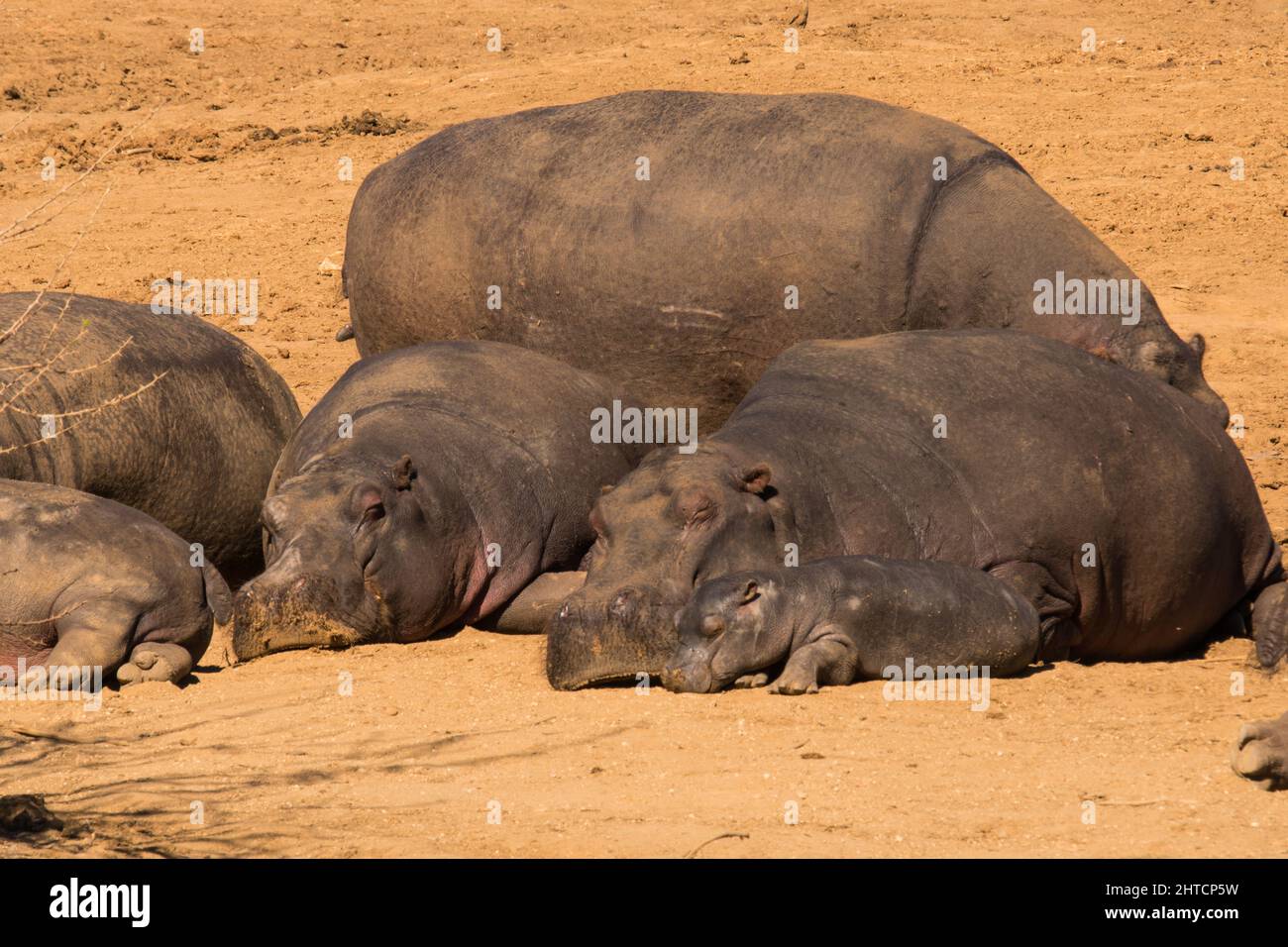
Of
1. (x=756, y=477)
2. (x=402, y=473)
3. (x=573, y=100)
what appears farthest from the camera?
(x=573, y=100)

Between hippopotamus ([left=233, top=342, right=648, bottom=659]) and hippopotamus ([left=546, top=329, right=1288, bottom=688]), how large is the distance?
0.71m

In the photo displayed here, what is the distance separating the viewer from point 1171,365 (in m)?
8.96

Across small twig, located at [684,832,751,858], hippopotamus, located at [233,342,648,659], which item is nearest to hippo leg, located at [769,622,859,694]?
hippopotamus, located at [233,342,648,659]

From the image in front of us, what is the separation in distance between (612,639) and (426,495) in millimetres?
1683

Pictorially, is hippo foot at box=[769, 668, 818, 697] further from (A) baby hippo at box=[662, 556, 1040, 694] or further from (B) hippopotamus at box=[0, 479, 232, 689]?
(B) hippopotamus at box=[0, 479, 232, 689]

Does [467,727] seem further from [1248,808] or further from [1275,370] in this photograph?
[1275,370]

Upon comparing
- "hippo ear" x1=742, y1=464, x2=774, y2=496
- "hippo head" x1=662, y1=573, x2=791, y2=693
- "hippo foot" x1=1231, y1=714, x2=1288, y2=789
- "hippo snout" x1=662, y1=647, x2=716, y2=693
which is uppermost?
"hippo ear" x1=742, y1=464, x2=774, y2=496

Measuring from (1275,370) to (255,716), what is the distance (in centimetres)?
721

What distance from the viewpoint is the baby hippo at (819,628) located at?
6113 millimetres

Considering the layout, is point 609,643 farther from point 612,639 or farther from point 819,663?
point 819,663

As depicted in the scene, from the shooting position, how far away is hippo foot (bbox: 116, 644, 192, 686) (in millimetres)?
6773

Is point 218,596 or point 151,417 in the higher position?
point 151,417

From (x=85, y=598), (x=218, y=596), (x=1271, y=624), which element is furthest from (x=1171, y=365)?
(x=85, y=598)

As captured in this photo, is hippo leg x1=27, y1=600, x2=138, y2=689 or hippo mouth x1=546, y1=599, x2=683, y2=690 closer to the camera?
hippo mouth x1=546, y1=599, x2=683, y2=690
